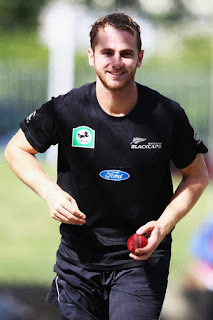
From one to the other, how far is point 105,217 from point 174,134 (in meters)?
0.48

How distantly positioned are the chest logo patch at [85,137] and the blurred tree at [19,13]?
605cm

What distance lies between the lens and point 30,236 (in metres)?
10.3

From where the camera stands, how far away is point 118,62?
3229mm

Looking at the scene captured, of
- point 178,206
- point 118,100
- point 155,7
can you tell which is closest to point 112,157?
point 118,100

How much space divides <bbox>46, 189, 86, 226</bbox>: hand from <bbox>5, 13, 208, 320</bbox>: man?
0.12m

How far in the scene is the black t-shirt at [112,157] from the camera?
10.9ft

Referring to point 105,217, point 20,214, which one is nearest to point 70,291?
point 105,217

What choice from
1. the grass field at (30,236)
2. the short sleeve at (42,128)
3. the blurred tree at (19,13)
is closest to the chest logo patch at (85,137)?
the short sleeve at (42,128)

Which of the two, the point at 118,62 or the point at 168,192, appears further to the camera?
the point at 168,192

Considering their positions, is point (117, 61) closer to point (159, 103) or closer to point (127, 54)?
point (127, 54)

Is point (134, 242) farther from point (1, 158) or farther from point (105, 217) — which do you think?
point (1, 158)

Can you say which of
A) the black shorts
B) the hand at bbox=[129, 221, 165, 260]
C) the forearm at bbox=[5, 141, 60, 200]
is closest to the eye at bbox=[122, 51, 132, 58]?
the forearm at bbox=[5, 141, 60, 200]

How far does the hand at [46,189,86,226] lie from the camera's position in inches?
120

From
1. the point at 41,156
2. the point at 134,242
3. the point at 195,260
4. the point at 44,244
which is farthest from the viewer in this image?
the point at 44,244
